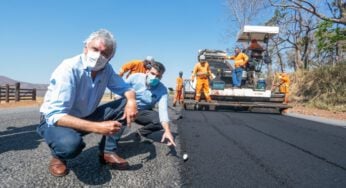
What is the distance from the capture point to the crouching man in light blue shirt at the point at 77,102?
2555 mm

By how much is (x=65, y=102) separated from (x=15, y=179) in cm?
71

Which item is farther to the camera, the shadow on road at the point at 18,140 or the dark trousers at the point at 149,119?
the dark trousers at the point at 149,119

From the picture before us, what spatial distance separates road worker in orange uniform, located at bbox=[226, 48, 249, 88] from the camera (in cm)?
1201

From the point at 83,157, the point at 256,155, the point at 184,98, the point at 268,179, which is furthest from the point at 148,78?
the point at 184,98

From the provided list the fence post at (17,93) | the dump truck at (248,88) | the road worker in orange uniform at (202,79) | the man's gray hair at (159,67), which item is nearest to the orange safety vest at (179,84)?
the dump truck at (248,88)

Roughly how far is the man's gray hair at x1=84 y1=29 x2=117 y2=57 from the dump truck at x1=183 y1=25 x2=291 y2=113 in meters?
8.74

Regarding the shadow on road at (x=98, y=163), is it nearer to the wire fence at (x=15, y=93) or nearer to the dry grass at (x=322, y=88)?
the dry grass at (x=322, y=88)

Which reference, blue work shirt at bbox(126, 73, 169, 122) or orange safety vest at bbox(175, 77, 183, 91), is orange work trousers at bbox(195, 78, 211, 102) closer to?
orange safety vest at bbox(175, 77, 183, 91)

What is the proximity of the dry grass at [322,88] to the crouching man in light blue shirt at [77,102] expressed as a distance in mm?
13691

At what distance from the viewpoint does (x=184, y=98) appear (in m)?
11.9

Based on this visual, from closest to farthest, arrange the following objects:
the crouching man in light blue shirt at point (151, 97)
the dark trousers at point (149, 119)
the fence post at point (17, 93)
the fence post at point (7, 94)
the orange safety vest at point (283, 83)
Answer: the crouching man in light blue shirt at point (151, 97)
the dark trousers at point (149, 119)
the orange safety vest at point (283, 83)
the fence post at point (7, 94)
the fence post at point (17, 93)

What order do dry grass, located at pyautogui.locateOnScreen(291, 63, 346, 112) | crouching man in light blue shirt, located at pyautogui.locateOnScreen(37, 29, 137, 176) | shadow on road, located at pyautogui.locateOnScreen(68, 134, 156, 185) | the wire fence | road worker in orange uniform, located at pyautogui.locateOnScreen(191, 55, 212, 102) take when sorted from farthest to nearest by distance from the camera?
the wire fence < dry grass, located at pyautogui.locateOnScreen(291, 63, 346, 112) < road worker in orange uniform, located at pyautogui.locateOnScreen(191, 55, 212, 102) < shadow on road, located at pyautogui.locateOnScreen(68, 134, 156, 185) < crouching man in light blue shirt, located at pyautogui.locateOnScreen(37, 29, 137, 176)

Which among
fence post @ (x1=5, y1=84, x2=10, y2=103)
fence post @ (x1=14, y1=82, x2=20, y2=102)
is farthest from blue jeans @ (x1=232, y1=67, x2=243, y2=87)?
fence post @ (x1=14, y1=82, x2=20, y2=102)

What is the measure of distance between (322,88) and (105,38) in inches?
654
